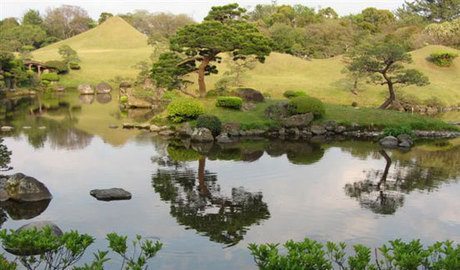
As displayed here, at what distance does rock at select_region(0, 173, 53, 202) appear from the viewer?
65.2 ft

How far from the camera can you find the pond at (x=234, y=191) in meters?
16.8

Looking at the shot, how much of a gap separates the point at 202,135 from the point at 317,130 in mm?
9452

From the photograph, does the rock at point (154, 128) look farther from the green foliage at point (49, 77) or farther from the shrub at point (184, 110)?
the green foliage at point (49, 77)

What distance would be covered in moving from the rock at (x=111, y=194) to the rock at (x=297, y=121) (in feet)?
65.2

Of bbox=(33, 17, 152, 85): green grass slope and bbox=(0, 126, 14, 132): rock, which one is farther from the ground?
bbox=(33, 17, 152, 85): green grass slope

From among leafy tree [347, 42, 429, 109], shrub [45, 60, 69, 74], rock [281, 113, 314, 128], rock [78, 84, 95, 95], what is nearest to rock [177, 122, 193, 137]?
rock [281, 113, 314, 128]

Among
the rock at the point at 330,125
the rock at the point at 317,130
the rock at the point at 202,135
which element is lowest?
the rock at the point at 202,135

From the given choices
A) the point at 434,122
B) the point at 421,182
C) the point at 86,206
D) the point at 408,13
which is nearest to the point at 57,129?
the point at 86,206

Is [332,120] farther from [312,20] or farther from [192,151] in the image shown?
[312,20]

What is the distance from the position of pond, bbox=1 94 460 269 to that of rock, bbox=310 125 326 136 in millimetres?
3439

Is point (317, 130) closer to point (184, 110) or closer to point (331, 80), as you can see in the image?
point (184, 110)

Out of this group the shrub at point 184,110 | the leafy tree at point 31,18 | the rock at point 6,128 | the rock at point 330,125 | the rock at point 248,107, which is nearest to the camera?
the rock at point 6,128

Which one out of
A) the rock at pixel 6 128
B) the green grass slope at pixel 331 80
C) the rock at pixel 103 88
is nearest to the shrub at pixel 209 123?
the rock at pixel 6 128

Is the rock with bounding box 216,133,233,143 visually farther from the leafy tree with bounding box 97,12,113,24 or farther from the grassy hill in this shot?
the leafy tree with bounding box 97,12,113,24
